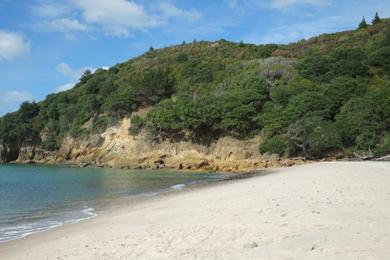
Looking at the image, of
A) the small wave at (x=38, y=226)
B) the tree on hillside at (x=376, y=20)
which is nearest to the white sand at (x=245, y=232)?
the small wave at (x=38, y=226)

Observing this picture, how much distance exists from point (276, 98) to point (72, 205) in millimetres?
42426

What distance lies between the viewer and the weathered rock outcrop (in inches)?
2169

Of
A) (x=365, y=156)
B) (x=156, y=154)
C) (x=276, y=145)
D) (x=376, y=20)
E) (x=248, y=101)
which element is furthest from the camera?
(x=376, y=20)

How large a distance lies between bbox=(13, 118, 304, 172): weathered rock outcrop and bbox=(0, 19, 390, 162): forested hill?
1.44 meters

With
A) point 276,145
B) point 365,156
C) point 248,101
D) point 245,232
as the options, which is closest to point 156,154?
point 248,101

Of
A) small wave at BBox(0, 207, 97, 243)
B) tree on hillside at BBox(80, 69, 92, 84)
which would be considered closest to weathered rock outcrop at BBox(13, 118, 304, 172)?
tree on hillside at BBox(80, 69, 92, 84)

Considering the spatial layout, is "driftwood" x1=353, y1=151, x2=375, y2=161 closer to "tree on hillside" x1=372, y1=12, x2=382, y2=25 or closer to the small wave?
the small wave

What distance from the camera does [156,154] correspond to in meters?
63.7

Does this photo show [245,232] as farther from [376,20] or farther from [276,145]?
[376,20]

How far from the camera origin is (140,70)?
8931 cm

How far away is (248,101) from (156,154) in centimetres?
1506

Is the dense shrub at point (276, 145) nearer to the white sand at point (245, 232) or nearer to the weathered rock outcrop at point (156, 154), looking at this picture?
the weathered rock outcrop at point (156, 154)

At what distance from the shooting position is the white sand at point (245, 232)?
26.5 ft

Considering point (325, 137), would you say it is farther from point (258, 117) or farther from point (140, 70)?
point (140, 70)
